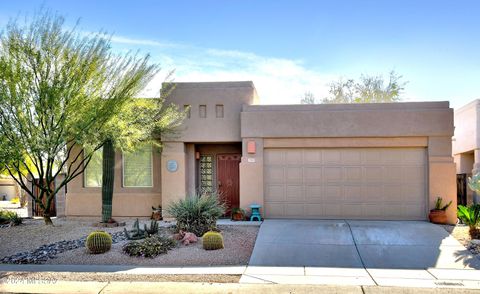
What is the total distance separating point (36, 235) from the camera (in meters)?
12.6

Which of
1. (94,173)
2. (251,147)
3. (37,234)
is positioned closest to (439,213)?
(251,147)

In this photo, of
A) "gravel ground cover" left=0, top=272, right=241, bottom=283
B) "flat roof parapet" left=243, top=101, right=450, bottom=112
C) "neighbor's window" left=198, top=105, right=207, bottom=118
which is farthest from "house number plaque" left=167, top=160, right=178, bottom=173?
"gravel ground cover" left=0, top=272, right=241, bottom=283

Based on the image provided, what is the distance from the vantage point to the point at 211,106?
597 inches

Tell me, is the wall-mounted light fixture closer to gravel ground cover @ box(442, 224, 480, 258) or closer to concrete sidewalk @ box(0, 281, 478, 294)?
gravel ground cover @ box(442, 224, 480, 258)

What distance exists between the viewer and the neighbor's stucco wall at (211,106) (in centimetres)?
1505

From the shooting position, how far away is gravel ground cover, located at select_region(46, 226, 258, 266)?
386 inches

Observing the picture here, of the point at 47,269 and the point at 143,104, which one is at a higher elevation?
the point at 143,104

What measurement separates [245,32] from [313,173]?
15.3ft

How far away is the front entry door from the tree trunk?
3.45 meters

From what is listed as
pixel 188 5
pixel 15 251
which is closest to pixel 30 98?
pixel 15 251

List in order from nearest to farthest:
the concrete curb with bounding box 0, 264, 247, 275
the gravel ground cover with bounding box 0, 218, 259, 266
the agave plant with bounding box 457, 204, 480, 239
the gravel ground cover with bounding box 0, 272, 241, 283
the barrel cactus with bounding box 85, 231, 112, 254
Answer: the gravel ground cover with bounding box 0, 272, 241, 283 < the concrete curb with bounding box 0, 264, 247, 275 < the gravel ground cover with bounding box 0, 218, 259, 266 < the barrel cactus with bounding box 85, 231, 112, 254 < the agave plant with bounding box 457, 204, 480, 239

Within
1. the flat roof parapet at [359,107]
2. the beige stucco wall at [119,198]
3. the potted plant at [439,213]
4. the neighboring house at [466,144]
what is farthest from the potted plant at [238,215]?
the neighboring house at [466,144]

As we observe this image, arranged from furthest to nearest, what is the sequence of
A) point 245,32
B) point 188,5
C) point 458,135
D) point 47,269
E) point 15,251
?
1. point 458,135
2. point 245,32
3. point 188,5
4. point 15,251
5. point 47,269

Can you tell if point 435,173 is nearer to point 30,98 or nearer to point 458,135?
point 458,135
